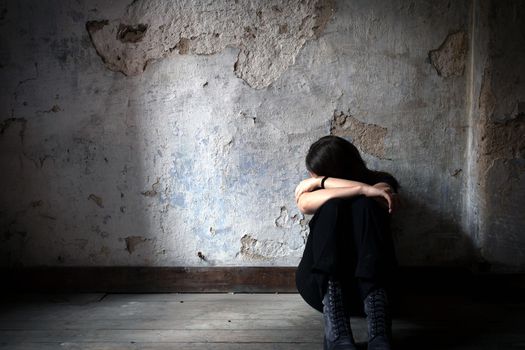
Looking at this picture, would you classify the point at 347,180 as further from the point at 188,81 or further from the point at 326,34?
the point at 188,81

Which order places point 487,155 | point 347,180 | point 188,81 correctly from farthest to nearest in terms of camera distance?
1. point 188,81
2. point 487,155
3. point 347,180

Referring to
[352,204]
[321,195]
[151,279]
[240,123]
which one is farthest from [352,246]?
[151,279]

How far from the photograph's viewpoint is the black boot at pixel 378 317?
1.83 metres

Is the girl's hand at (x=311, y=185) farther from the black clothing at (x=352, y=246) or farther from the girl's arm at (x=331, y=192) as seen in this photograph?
the black clothing at (x=352, y=246)

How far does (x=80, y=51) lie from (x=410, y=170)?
1.82m

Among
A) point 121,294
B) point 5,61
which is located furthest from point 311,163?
point 5,61

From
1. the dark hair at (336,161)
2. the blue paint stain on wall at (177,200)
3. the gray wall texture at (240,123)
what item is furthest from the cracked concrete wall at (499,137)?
the blue paint stain on wall at (177,200)

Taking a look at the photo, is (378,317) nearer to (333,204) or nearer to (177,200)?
(333,204)

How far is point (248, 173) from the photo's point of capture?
2.57 metres

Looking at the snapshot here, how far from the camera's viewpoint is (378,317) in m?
1.84

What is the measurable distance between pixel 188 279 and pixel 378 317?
1.16m

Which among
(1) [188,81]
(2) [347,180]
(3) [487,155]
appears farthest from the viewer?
(1) [188,81]

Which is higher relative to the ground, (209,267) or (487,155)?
(487,155)

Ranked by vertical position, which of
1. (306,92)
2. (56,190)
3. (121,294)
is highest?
(306,92)
